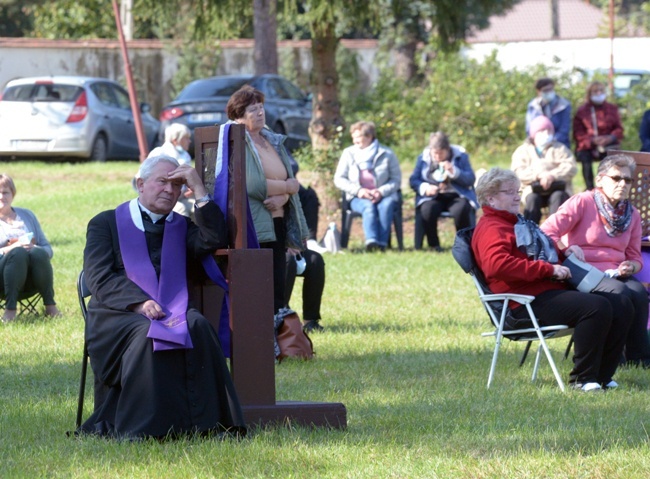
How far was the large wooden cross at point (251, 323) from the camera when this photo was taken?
20.2ft

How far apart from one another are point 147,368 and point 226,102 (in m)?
17.5

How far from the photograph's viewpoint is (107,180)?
67.3ft

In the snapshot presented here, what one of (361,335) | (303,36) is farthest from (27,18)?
(361,335)

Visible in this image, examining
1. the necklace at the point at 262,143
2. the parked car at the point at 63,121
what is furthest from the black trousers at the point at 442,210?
the parked car at the point at 63,121

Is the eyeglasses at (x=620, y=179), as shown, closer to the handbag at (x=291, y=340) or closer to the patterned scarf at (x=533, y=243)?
the patterned scarf at (x=533, y=243)

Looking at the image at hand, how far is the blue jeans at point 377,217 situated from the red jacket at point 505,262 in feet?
22.3

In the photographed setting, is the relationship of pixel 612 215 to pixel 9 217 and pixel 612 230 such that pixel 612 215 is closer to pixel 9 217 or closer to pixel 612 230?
pixel 612 230

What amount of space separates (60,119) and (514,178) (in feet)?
51.5

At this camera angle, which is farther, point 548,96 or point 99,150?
point 99,150

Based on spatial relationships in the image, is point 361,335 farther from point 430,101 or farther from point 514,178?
point 430,101

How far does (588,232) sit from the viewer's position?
27.3 ft

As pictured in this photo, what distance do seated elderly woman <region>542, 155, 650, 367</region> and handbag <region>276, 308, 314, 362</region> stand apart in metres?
1.78

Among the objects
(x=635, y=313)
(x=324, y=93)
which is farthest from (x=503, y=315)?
(x=324, y=93)

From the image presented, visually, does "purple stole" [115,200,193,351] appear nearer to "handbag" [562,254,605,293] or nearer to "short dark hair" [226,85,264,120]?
"short dark hair" [226,85,264,120]
